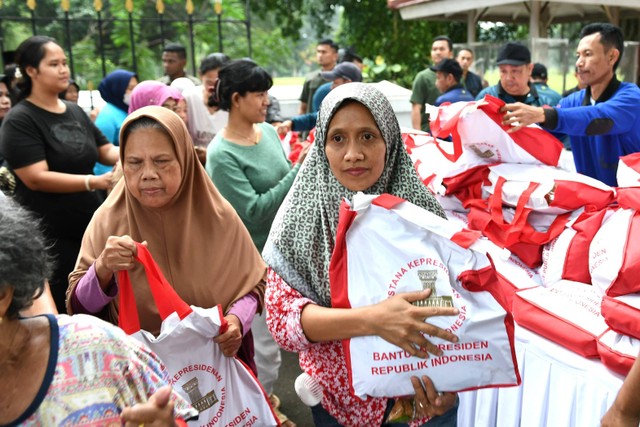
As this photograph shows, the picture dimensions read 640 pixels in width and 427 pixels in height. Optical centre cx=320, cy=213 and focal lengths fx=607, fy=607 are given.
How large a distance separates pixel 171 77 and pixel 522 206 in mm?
4839

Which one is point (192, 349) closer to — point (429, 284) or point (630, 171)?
point (429, 284)

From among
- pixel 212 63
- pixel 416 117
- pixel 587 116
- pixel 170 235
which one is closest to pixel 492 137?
pixel 587 116

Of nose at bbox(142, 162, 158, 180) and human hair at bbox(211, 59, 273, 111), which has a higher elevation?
human hair at bbox(211, 59, 273, 111)

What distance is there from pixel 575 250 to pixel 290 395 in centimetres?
188

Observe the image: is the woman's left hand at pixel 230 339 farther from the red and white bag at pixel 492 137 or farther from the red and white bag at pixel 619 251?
the red and white bag at pixel 492 137

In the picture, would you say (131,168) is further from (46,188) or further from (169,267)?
(46,188)

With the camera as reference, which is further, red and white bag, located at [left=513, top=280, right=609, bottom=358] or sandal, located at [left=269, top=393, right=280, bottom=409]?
sandal, located at [left=269, top=393, right=280, bottom=409]

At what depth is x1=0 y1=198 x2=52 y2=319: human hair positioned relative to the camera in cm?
112

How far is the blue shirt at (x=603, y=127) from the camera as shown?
320cm

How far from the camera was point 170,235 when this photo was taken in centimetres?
204

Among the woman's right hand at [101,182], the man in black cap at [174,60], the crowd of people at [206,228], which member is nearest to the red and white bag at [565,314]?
the crowd of people at [206,228]

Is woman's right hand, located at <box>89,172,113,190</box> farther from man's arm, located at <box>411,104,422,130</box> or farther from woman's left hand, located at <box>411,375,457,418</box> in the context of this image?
man's arm, located at <box>411,104,422,130</box>

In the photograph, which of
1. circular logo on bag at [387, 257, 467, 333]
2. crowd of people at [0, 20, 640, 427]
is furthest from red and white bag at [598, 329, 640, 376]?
circular logo on bag at [387, 257, 467, 333]

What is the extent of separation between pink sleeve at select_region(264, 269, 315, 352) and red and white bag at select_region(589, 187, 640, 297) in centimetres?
128
